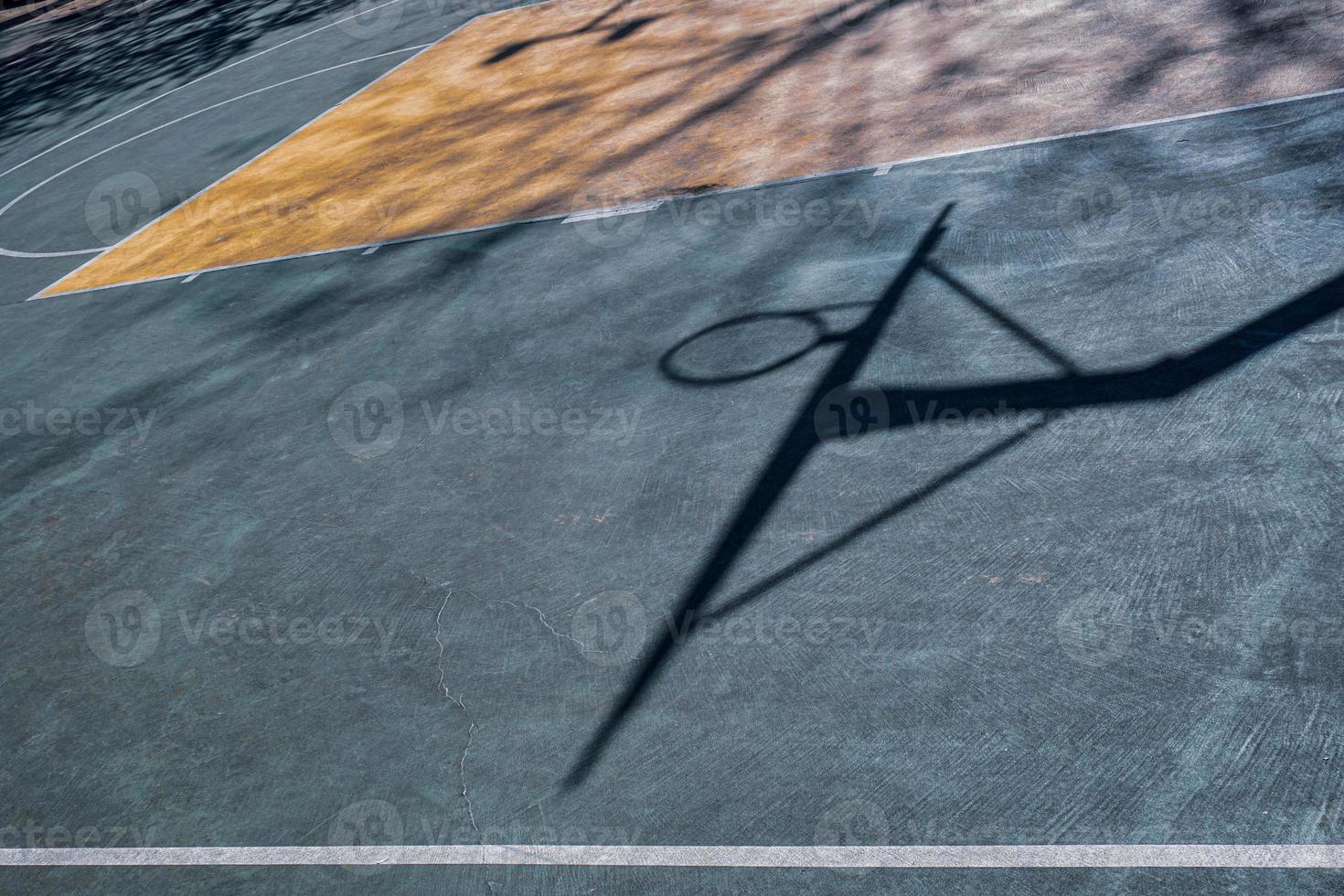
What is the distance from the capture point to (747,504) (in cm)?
731

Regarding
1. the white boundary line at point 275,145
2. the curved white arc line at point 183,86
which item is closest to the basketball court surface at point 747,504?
the white boundary line at point 275,145

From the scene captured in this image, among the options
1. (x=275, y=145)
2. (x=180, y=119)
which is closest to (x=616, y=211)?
(x=275, y=145)

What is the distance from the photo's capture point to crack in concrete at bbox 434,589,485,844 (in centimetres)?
569

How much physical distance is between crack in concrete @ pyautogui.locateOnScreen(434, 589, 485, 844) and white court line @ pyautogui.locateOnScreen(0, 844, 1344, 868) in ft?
0.67

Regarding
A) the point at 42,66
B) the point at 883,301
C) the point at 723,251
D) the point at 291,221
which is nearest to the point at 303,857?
the point at 883,301

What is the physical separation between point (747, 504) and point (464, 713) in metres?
2.28

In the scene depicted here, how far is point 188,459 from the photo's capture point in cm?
989

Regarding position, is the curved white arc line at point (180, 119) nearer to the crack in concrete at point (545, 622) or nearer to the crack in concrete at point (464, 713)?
the crack in concrete at point (464, 713)

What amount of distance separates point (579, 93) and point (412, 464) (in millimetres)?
9263

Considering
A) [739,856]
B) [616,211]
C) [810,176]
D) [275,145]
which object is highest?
[275,145]

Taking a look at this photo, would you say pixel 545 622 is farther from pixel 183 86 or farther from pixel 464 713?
pixel 183 86

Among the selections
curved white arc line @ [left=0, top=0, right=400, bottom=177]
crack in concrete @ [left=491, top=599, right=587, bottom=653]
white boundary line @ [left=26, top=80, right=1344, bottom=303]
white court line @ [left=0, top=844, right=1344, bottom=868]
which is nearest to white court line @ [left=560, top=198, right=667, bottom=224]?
white boundary line @ [left=26, top=80, right=1344, bottom=303]

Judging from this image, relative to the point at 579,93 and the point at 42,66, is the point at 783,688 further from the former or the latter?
the point at 42,66

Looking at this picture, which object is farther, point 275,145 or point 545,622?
point 275,145
